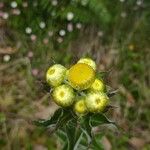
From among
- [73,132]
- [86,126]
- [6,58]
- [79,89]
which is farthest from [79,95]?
[6,58]

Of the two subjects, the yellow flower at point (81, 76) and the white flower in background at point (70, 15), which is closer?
the yellow flower at point (81, 76)

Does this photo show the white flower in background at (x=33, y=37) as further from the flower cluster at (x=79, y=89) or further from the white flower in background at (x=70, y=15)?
the flower cluster at (x=79, y=89)

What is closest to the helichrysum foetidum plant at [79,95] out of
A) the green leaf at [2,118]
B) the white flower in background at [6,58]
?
the green leaf at [2,118]

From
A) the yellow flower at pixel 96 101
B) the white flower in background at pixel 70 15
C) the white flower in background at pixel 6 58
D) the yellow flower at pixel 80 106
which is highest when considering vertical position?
the yellow flower at pixel 96 101

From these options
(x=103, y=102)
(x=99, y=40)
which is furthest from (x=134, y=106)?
(x=103, y=102)

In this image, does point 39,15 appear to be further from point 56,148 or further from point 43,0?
point 56,148

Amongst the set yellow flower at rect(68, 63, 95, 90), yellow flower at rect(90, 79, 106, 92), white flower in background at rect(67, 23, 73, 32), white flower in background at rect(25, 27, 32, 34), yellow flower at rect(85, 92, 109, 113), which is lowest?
white flower in background at rect(25, 27, 32, 34)

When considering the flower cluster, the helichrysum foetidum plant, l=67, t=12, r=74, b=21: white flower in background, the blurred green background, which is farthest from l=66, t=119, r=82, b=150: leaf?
l=67, t=12, r=74, b=21: white flower in background

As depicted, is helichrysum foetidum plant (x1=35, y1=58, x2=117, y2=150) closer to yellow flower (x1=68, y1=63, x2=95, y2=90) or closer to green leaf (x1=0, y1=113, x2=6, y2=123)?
yellow flower (x1=68, y1=63, x2=95, y2=90)

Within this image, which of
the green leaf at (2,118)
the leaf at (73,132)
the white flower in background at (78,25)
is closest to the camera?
the leaf at (73,132)
